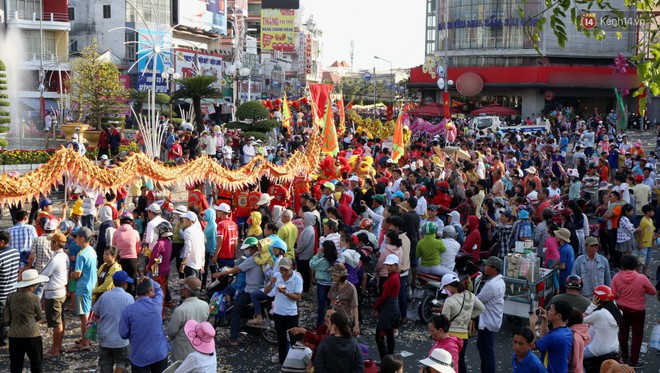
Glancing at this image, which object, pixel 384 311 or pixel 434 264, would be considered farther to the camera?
pixel 434 264

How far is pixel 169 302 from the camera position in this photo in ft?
39.2

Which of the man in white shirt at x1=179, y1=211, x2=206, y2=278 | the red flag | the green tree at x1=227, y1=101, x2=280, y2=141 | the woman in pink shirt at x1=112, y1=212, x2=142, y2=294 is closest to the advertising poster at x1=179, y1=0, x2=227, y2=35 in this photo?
the green tree at x1=227, y1=101, x2=280, y2=141

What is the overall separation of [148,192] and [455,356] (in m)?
9.99

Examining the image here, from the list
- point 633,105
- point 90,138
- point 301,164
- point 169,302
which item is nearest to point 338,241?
point 169,302

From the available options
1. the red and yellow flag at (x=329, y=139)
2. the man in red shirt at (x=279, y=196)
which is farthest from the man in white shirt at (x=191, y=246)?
the red and yellow flag at (x=329, y=139)

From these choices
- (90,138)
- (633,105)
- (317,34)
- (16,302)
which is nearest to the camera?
(16,302)

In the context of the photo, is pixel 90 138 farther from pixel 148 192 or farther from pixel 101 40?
pixel 101 40

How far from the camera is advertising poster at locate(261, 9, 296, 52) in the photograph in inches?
3765

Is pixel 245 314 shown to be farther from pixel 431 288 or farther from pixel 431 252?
pixel 431 252

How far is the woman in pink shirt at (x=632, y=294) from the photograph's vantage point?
950 centimetres

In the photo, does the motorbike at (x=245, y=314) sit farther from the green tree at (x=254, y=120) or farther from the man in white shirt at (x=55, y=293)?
the green tree at (x=254, y=120)

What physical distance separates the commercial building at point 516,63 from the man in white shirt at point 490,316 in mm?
49700

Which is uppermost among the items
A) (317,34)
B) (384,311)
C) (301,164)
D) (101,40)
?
(317,34)

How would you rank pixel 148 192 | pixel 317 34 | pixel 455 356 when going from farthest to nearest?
pixel 317 34
pixel 148 192
pixel 455 356
